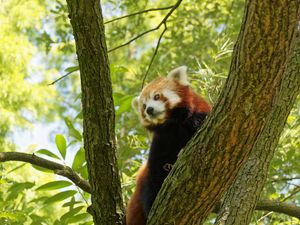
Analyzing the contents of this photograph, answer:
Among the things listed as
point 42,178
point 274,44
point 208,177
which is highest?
point 274,44

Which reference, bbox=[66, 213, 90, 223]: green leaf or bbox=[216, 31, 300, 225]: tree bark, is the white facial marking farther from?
bbox=[66, 213, 90, 223]: green leaf

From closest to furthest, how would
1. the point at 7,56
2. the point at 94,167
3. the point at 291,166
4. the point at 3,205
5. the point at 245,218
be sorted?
the point at 94,167 < the point at 245,218 < the point at 3,205 < the point at 291,166 < the point at 7,56

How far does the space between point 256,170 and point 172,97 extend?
2.18 feet

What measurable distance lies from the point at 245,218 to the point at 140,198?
1.90 ft

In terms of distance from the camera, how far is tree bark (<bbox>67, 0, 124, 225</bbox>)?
239 cm

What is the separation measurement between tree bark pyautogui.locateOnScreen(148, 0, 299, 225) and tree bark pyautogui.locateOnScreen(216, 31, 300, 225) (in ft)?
2.02

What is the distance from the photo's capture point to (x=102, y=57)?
96.2 inches

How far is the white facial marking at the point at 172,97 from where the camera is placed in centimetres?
335

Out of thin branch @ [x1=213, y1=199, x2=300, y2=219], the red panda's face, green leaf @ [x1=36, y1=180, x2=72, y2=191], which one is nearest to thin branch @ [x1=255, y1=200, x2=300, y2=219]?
thin branch @ [x1=213, y1=199, x2=300, y2=219]

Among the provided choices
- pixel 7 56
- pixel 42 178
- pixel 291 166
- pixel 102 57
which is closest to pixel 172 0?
pixel 7 56

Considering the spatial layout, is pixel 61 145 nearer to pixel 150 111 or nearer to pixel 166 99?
pixel 150 111

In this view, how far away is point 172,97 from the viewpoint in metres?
3.38

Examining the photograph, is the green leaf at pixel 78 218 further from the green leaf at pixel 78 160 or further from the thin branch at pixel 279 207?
the thin branch at pixel 279 207

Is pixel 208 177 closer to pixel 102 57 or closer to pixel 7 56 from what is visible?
pixel 102 57
